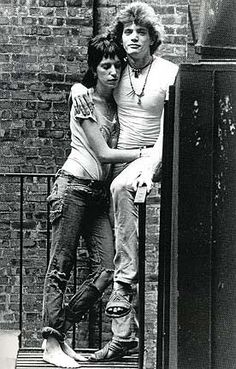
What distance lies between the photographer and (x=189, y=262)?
3361 mm

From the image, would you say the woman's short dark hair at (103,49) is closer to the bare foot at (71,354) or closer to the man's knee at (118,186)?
the man's knee at (118,186)

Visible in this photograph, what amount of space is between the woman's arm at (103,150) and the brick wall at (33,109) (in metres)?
2.52

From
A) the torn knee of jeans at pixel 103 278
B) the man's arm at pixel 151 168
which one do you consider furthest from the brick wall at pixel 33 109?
the man's arm at pixel 151 168

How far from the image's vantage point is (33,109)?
7727 mm

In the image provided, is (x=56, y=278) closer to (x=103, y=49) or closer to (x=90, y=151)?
(x=90, y=151)

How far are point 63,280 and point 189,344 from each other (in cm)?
207

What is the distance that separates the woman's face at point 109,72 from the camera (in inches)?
202

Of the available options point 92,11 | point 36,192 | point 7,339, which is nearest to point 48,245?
point 36,192

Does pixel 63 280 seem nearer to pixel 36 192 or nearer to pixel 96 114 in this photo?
pixel 96 114

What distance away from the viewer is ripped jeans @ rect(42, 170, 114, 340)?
523 centimetres

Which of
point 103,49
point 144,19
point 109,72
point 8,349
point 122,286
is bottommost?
point 8,349

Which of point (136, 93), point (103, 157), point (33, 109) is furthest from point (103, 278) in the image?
point (33, 109)

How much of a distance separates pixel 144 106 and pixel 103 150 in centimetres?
30

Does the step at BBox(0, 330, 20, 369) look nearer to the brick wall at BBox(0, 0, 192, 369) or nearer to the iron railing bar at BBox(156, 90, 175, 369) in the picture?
the brick wall at BBox(0, 0, 192, 369)
